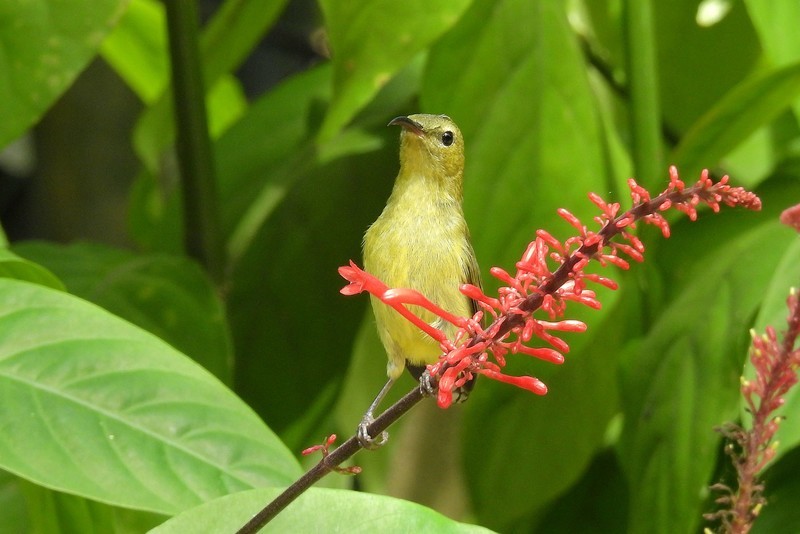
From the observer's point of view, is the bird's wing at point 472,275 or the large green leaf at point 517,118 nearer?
the bird's wing at point 472,275

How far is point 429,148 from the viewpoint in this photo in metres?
0.54

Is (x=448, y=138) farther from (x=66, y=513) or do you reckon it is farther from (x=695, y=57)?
(x=695, y=57)

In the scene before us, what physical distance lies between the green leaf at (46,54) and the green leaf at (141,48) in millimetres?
600

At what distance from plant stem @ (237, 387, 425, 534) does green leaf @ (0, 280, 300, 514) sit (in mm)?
142

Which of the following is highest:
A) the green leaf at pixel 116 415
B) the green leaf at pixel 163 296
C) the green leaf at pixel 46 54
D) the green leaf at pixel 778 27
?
the green leaf at pixel 778 27

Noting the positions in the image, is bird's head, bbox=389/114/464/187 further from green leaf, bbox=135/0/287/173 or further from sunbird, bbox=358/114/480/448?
green leaf, bbox=135/0/287/173

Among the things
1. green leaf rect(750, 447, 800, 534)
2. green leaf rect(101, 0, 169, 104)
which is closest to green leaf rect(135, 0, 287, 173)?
green leaf rect(101, 0, 169, 104)

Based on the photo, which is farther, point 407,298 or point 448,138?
point 448,138

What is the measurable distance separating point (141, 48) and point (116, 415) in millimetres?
861

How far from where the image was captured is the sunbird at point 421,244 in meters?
0.50

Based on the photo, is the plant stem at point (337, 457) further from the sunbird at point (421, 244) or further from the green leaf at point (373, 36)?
the green leaf at point (373, 36)

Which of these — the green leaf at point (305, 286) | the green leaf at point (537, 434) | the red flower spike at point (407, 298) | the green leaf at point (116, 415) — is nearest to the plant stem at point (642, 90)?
the green leaf at point (537, 434)

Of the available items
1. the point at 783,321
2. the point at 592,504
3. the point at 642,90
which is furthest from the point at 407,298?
the point at 592,504

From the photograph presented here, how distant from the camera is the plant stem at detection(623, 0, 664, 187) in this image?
0.87 m
